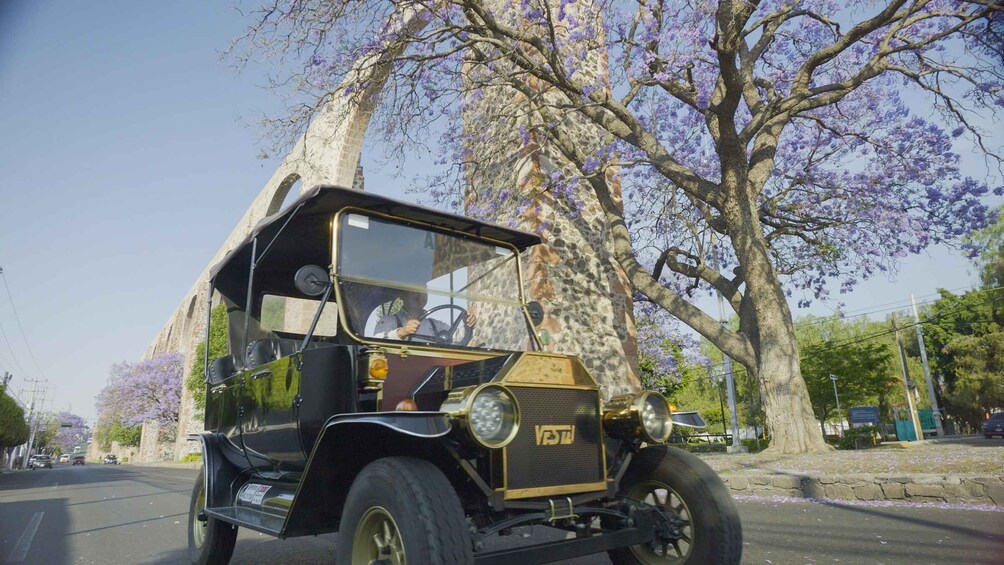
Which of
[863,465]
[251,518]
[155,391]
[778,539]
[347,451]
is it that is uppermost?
[155,391]

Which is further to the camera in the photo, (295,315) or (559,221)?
(559,221)

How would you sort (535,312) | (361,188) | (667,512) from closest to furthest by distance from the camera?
(667,512)
(535,312)
(361,188)

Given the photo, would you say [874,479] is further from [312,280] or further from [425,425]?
[312,280]

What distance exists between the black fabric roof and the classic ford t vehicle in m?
0.01

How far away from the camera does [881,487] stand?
18.0ft

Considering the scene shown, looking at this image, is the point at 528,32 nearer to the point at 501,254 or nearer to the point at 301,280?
the point at 501,254

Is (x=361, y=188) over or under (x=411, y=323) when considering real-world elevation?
over

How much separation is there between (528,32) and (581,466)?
9.14m

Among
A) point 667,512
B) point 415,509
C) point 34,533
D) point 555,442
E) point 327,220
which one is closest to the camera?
point 415,509

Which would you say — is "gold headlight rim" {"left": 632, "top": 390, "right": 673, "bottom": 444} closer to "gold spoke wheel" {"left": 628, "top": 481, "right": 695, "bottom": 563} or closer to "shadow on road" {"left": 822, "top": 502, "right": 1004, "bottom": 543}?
"gold spoke wheel" {"left": 628, "top": 481, "right": 695, "bottom": 563}

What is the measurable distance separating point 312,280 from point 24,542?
5.08 metres

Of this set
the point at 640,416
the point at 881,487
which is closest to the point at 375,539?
the point at 640,416

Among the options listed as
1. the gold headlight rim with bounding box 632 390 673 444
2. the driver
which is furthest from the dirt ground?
the driver

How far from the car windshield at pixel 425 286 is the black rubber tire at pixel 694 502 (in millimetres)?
1058
